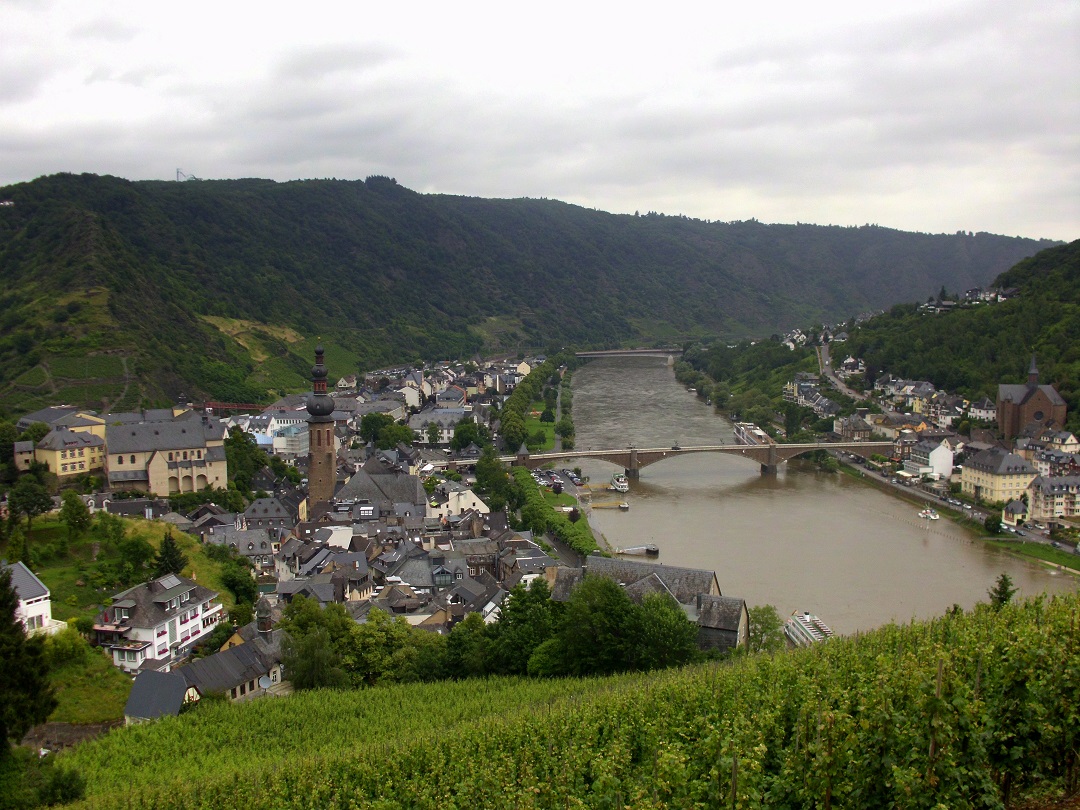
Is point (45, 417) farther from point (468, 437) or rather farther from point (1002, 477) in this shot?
point (1002, 477)

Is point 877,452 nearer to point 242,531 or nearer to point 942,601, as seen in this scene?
point 942,601

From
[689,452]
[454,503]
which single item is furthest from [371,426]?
[689,452]

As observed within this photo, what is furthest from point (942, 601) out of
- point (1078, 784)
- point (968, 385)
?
point (968, 385)

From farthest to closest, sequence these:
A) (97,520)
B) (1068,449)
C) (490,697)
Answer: (1068,449) → (97,520) → (490,697)

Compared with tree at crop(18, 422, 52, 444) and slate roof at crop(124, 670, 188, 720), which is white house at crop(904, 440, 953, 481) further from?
tree at crop(18, 422, 52, 444)

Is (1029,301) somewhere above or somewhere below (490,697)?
above

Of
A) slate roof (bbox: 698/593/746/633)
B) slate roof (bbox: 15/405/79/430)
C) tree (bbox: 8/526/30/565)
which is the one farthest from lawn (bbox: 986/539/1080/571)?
slate roof (bbox: 15/405/79/430)
